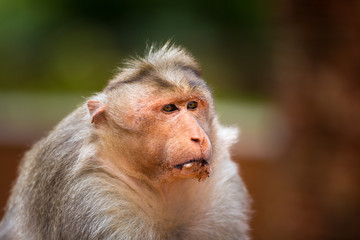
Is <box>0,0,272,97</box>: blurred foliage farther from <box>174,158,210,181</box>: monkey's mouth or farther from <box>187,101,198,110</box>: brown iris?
<box>174,158,210,181</box>: monkey's mouth

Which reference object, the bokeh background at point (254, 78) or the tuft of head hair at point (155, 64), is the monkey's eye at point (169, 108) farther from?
the bokeh background at point (254, 78)

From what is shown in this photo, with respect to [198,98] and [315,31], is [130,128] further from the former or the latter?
[315,31]

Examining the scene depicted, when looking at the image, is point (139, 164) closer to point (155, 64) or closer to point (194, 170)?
point (194, 170)

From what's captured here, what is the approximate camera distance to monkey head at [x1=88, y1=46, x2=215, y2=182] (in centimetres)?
408

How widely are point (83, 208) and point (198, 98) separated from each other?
3.74ft

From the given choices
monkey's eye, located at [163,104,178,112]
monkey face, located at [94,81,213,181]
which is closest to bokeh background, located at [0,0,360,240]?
monkey face, located at [94,81,213,181]

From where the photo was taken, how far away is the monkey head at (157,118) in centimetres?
408

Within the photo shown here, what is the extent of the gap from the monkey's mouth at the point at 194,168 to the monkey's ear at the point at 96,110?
0.77m

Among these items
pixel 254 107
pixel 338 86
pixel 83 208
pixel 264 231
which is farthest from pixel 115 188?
pixel 254 107

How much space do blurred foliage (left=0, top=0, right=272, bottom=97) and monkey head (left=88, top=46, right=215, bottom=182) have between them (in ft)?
27.3

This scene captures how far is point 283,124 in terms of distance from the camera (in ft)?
26.7

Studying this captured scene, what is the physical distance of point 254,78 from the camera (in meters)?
13.5

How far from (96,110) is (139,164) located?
502 millimetres

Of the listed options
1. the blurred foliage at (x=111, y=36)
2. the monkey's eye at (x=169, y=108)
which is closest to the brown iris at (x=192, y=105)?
the monkey's eye at (x=169, y=108)
